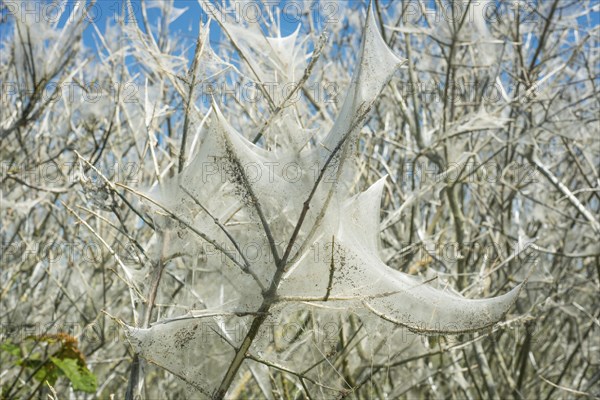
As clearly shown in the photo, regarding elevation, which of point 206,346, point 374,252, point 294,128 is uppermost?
point 294,128

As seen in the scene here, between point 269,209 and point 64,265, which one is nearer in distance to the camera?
point 269,209

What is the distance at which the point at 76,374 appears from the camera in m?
2.59

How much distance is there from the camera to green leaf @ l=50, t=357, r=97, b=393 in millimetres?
2551

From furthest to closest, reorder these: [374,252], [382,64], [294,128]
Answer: [294,128]
[374,252]
[382,64]

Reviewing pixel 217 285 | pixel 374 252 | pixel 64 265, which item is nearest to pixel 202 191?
pixel 374 252

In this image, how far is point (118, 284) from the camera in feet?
16.2

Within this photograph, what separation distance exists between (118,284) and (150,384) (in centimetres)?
81

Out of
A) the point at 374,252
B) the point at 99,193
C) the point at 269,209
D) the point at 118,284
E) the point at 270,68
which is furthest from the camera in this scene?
the point at 118,284

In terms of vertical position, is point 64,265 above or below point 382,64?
above

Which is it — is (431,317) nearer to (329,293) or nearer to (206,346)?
(329,293)

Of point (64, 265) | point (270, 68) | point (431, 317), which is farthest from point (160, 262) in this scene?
point (64, 265)

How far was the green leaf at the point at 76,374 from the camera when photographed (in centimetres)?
255

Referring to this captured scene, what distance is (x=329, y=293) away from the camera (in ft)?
4.98

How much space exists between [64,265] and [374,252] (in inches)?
161
